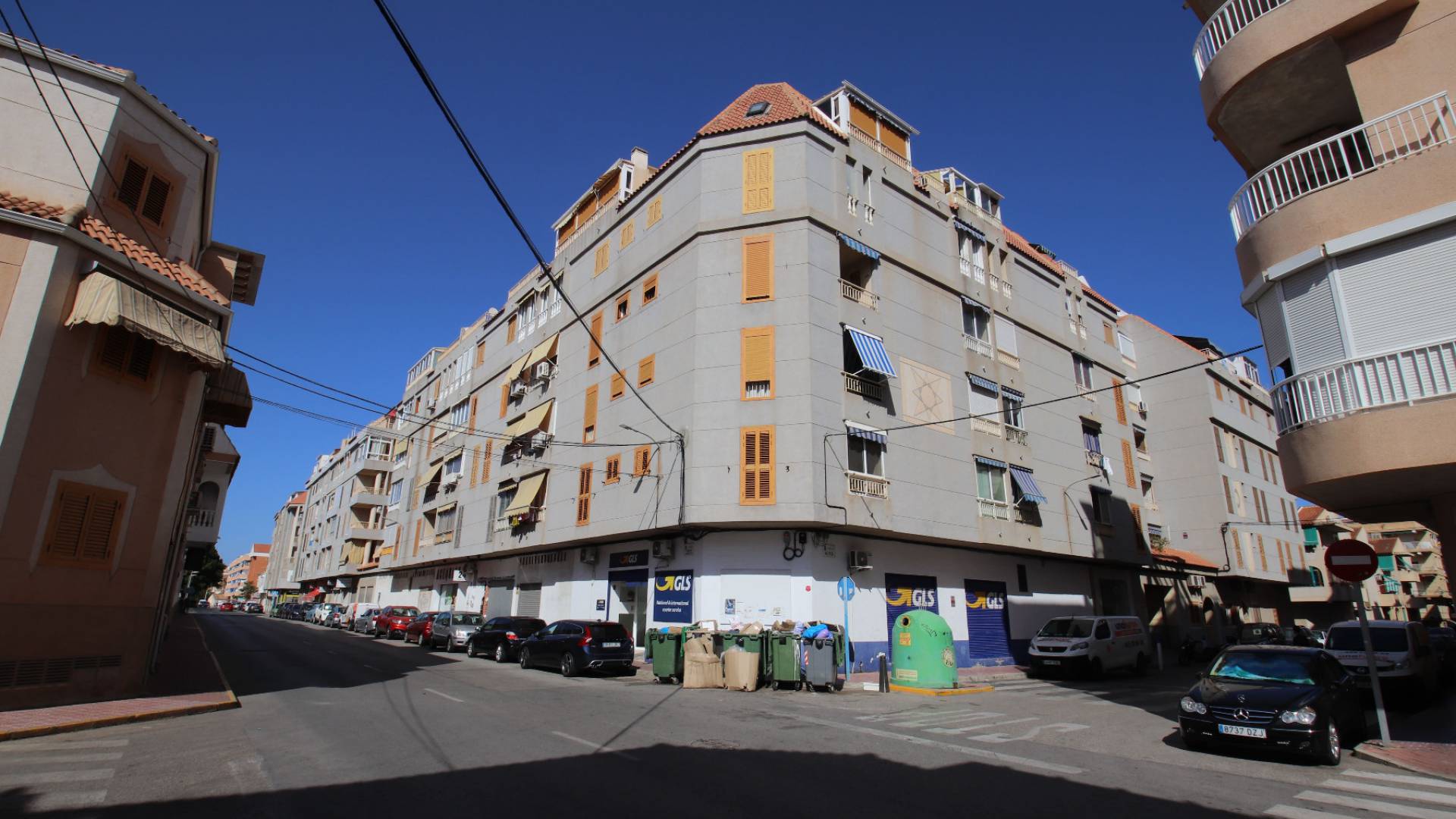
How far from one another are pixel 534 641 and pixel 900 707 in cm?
1153

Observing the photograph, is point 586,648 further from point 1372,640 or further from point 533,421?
point 1372,640

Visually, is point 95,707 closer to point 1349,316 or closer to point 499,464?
point 1349,316

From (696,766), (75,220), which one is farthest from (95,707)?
(696,766)

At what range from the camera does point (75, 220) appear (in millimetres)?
12133

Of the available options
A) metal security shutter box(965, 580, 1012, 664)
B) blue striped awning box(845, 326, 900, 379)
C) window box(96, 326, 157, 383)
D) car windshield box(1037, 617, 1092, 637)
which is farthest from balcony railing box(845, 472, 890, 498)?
window box(96, 326, 157, 383)

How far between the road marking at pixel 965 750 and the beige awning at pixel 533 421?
19890 mm

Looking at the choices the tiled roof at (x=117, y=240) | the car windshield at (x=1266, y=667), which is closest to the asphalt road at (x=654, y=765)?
the car windshield at (x=1266, y=667)

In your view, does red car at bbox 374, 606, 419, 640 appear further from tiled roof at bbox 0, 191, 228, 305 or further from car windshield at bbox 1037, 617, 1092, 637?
car windshield at bbox 1037, 617, 1092, 637

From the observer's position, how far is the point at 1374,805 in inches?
269

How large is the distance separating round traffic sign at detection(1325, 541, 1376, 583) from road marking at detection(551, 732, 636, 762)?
9991mm

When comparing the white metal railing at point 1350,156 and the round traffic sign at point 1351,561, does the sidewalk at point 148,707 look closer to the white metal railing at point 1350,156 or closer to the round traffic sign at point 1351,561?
the round traffic sign at point 1351,561

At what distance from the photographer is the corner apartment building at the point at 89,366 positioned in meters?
11.4

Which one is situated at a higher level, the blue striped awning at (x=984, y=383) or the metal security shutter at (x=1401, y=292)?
the blue striped awning at (x=984, y=383)

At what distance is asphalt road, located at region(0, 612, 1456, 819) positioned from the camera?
6.23 m
